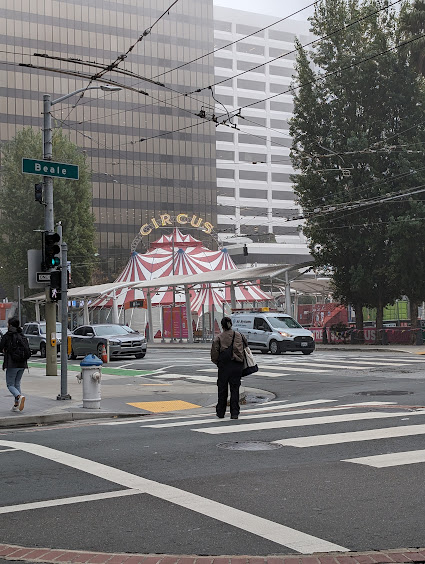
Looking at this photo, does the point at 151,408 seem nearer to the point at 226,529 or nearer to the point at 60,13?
the point at 226,529

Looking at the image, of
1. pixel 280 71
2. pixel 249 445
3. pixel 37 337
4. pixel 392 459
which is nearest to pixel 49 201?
pixel 249 445

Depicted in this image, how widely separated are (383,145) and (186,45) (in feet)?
236

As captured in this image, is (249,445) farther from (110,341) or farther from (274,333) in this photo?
(274,333)

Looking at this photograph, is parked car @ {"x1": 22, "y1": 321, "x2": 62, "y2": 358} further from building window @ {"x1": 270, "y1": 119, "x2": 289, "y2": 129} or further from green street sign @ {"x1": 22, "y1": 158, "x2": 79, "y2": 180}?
building window @ {"x1": 270, "y1": 119, "x2": 289, "y2": 129}

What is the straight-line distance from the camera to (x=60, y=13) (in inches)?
3807

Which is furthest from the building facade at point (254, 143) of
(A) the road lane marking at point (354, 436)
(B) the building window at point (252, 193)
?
(A) the road lane marking at point (354, 436)

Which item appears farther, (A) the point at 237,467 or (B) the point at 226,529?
(A) the point at 237,467

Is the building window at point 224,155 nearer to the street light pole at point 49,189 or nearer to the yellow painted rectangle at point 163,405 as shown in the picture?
the street light pole at point 49,189

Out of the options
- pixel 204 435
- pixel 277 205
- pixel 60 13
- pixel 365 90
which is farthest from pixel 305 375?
pixel 277 205

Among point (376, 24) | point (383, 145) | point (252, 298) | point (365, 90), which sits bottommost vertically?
point (252, 298)

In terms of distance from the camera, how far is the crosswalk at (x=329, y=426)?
30.2 feet

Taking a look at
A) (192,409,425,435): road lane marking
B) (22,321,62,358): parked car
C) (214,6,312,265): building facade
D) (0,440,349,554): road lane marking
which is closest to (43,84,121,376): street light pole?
(192,409,425,435): road lane marking

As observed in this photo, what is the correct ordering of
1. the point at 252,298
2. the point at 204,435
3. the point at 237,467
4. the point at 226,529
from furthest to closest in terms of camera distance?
1. the point at 252,298
2. the point at 204,435
3. the point at 237,467
4. the point at 226,529

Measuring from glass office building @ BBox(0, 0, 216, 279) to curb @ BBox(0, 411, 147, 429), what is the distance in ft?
264
